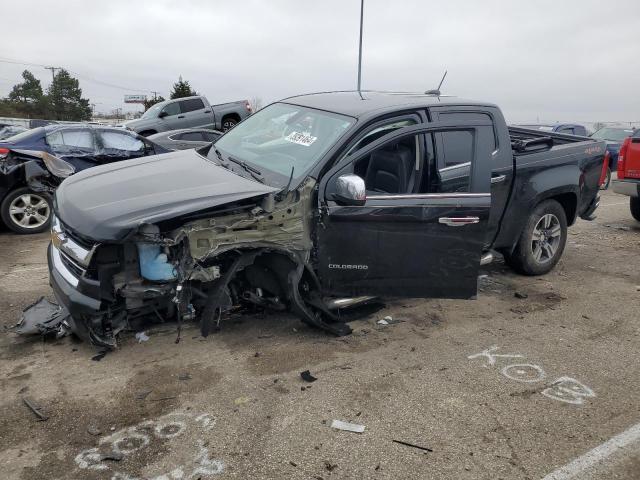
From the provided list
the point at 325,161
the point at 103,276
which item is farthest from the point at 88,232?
the point at 325,161

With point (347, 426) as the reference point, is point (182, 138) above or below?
above

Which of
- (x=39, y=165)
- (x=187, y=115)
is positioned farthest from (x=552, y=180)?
(x=187, y=115)

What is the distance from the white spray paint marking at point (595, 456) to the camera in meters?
2.69

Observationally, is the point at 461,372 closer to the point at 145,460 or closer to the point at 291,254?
the point at 291,254

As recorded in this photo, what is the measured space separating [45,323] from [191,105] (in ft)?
47.9

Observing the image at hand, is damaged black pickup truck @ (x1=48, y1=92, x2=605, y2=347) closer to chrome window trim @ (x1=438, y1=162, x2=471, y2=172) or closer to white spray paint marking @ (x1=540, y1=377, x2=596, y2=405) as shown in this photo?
chrome window trim @ (x1=438, y1=162, x2=471, y2=172)

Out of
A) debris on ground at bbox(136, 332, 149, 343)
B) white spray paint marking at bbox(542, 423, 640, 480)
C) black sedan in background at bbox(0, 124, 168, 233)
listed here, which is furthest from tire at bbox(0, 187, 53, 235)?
white spray paint marking at bbox(542, 423, 640, 480)

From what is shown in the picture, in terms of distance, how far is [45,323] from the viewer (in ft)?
13.0

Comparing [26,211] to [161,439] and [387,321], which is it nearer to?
[387,321]

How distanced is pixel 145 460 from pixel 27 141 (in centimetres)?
703

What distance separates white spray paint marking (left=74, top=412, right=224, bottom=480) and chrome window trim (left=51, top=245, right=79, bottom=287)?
109 centimetres

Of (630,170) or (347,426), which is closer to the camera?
(347,426)

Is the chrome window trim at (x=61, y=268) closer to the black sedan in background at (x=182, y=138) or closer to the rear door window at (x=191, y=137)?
the black sedan in background at (x=182, y=138)

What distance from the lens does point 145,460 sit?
2.72 m
